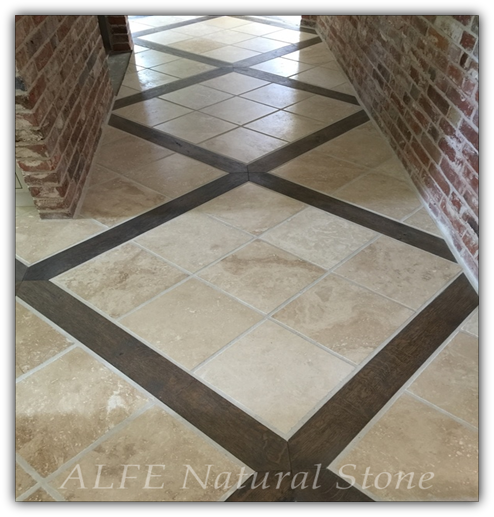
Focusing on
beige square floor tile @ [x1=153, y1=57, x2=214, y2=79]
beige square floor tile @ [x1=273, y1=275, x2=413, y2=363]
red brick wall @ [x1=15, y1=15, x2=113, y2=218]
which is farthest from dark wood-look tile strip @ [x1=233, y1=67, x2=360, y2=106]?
beige square floor tile @ [x1=273, y1=275, x2=413, y2=363]

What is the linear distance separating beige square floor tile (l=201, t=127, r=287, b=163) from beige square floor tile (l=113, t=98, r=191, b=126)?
19.3 inches

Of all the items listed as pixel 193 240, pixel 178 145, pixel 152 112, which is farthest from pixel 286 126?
pixel 193 240

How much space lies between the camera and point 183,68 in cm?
398

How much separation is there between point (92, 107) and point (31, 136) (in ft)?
3.24

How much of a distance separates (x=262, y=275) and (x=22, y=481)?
3.57 ft

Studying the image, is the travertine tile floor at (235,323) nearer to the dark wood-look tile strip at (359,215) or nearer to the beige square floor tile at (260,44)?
the dark wood-look tile strip at (359,215)

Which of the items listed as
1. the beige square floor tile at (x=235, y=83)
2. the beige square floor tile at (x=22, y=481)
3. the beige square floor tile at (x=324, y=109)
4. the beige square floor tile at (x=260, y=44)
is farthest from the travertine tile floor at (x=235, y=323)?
the beige square floor tile at (x=260, y=44)

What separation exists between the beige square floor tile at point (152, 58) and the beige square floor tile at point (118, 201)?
2110 millimetres

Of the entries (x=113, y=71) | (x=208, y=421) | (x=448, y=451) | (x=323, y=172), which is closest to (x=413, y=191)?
(x=323, y=172)

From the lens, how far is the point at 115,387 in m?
1.43

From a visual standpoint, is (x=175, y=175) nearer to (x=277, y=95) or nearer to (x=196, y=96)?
(x=196, y=96)

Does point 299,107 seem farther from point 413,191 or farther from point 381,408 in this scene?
point 381,408

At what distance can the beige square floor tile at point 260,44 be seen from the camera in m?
4.45
